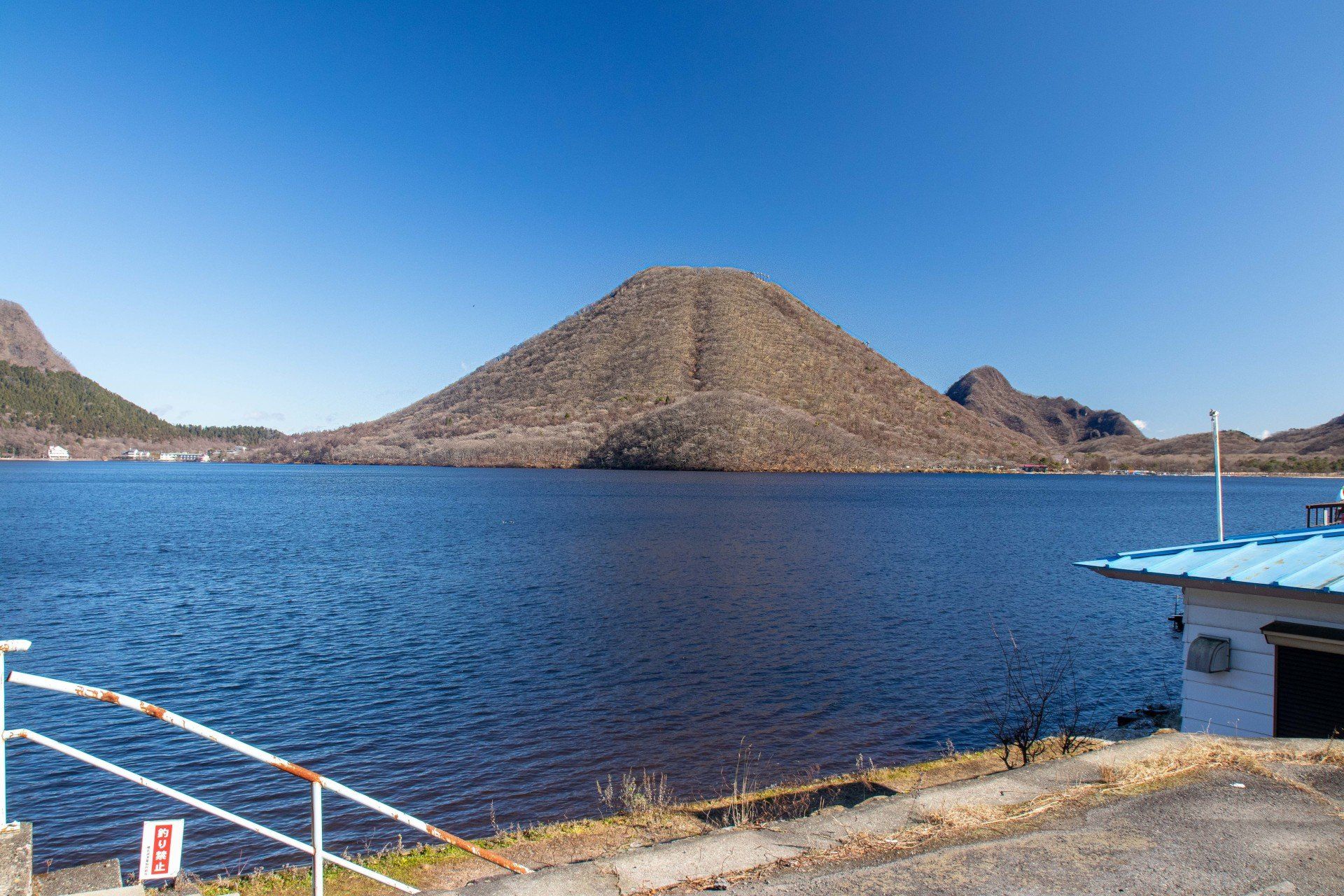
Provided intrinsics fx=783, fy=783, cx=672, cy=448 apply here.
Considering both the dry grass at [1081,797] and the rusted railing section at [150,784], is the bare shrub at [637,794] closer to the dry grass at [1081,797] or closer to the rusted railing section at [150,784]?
the rusted railing section at [150,784]

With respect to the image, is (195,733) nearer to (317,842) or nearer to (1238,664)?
(317,842)

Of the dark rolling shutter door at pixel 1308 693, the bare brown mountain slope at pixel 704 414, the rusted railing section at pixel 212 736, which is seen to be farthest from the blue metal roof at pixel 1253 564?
the bare brown mountain slope at pixel 704 414

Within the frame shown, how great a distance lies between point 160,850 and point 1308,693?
462 inches

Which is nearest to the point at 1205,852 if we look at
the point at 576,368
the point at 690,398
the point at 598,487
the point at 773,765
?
the point at 773,765

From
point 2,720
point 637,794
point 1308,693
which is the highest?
point 2,720

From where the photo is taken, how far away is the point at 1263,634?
9.70 meters

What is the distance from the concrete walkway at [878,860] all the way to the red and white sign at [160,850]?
197 cm

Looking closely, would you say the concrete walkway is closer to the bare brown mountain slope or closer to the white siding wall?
the white siding wall

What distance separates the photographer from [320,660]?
20.1 m

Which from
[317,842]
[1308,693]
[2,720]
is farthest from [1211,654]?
[2,720]

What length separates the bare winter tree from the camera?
12245mm

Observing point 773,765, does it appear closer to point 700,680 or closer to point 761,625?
point 700,680

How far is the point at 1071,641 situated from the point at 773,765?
13.6 meters

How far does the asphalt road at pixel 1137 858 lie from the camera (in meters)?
4.70
